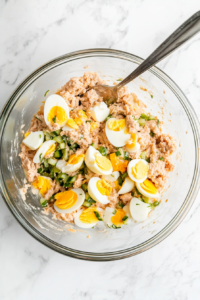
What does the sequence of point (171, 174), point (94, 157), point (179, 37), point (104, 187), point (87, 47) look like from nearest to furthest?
point (179, 37) < point (94, 157) < point (104, 187) < point (171, 174) < point (87, 47)

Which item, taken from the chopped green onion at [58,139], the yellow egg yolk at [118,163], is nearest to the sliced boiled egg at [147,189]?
the yellow egg yolk at [118,163]

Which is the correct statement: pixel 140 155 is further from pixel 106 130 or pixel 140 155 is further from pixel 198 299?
pixel 198 299

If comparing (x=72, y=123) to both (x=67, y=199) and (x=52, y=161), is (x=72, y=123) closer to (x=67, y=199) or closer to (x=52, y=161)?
(x=52, y=161)

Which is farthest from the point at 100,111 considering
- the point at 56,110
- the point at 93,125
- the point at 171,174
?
the point at 171,174

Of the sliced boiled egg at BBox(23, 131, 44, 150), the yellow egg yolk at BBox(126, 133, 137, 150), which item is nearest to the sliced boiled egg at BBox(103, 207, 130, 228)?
the yellow egg yolk at BBox(126, 133, 137, 150)

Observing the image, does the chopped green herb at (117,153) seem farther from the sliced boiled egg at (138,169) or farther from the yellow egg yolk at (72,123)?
the yellow egg yolk at (72,123)

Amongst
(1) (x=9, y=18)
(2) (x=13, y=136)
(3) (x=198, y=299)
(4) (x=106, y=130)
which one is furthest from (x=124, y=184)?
(1) (x=9, y=18)

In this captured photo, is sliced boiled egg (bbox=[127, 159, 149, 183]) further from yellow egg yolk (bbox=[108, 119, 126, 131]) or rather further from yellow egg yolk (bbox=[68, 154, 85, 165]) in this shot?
yellow egg yolk (bbox=[68, 154, 85, 165])
